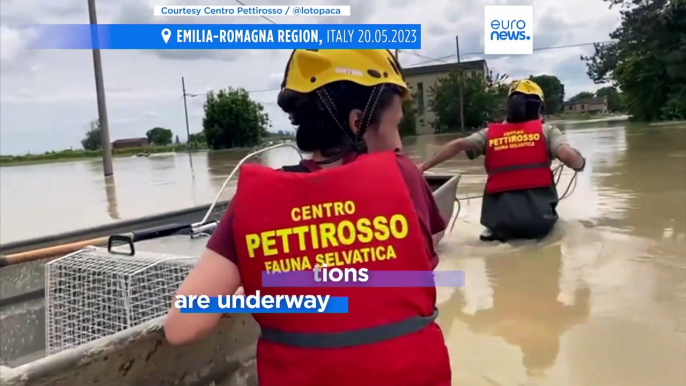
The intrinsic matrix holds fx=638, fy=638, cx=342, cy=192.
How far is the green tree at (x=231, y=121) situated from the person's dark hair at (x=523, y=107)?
→ 115ft

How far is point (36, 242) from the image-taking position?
385 centimetres

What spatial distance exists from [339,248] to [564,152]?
3.68m

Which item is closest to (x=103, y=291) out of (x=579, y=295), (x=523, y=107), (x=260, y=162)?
(x=260, y=162)

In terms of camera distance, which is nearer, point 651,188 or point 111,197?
point 651,188

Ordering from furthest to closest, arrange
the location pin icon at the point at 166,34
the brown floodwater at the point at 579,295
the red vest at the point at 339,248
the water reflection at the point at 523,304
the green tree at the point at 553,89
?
the green tree at the point at 553,89
the water reflection at the point at 523,304
the brown floodwater at the point at 579,295
the location pin icon at the point at 166,34
the red vest at the point at 339,248

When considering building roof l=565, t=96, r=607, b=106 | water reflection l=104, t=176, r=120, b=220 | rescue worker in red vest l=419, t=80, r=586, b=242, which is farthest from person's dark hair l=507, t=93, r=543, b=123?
building roof l=565, t=96, r=607, b=106

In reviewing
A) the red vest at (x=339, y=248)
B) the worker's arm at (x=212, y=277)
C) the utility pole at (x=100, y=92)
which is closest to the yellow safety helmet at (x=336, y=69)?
the red vest at (x=339, y=248)

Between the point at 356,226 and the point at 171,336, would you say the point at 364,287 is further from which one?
the point at 171,336

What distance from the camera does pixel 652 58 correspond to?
30203 mm

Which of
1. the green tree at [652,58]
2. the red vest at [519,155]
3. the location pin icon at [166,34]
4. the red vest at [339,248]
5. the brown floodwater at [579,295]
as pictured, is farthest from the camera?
the green tree at [652,58]

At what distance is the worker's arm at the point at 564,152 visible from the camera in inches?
177

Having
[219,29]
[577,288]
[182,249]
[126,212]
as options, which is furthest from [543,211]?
[126,212]

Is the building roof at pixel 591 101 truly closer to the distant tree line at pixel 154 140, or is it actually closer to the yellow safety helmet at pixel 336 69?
the distant tree line at pixel 154 140

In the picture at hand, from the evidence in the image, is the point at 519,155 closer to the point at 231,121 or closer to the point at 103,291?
the point at 103,291
